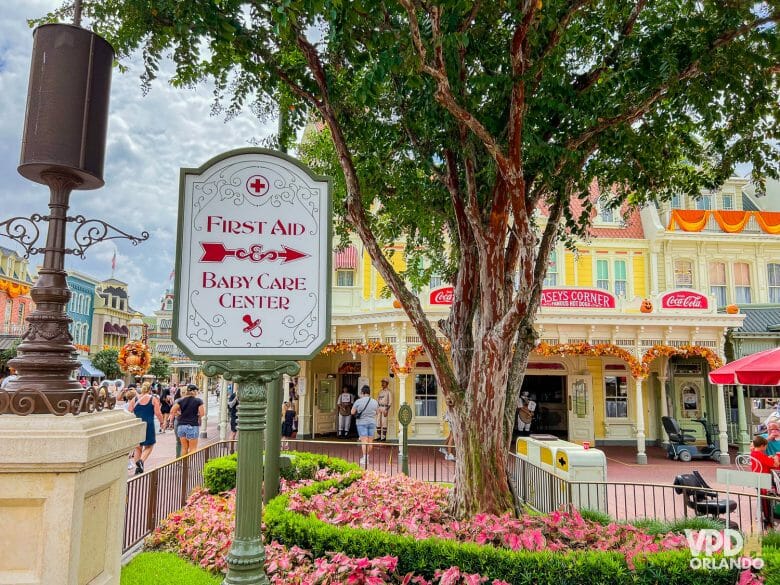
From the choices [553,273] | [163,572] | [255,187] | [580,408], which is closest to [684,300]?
[580,408]

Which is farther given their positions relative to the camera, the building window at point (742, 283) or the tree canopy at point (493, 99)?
the building window at point (742, 283)

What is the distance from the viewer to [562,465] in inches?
332

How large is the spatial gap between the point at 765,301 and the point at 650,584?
2041cm

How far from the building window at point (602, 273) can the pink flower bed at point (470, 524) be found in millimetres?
15466

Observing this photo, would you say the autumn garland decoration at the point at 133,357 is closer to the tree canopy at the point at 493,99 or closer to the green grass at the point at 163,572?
the tree canopy at the point at 493,99

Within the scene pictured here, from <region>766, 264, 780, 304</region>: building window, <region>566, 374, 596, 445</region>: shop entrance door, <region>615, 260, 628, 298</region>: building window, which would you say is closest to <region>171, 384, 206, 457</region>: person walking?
<region>566, 374, 596, 445</region>: shop entrance door

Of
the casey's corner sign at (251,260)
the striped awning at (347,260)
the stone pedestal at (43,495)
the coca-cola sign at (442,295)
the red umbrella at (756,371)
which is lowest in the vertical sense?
the stone pedestal at (43,495)

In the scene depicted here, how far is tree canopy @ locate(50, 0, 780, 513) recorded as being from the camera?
5641mm

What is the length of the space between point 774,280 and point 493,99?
19.6 meters

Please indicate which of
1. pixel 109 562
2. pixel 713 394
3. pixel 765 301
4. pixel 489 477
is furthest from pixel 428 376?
pixel 109 562

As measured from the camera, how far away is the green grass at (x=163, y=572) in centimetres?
485

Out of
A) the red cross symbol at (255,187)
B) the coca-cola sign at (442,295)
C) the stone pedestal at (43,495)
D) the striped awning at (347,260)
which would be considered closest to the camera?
the stone pedestal at (43,495)

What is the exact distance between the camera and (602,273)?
20516 mm

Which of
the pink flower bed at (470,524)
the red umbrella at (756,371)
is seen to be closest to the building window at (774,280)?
the red umbrella at (756,371)
